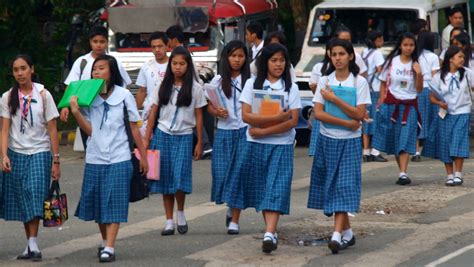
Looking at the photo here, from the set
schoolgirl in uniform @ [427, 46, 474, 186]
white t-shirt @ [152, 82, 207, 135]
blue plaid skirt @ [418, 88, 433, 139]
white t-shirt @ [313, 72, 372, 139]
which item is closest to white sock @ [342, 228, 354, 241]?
white t-shirt @ [313, 72, 372, 139]

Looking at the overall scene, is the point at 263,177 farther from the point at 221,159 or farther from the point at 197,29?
the point at 197,29

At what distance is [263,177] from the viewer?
10047mm

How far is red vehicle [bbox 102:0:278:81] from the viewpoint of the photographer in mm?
18500

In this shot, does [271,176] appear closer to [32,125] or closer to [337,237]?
[337,237]

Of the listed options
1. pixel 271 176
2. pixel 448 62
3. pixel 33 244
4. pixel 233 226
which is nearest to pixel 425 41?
pixel 448 62

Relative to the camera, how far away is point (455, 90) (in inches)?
542

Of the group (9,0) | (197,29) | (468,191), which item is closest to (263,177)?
(468,191)

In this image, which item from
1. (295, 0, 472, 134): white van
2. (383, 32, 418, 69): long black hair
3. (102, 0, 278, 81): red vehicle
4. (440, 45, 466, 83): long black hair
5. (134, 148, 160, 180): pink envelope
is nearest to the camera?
(134, 148, 160, 180): pink envelope

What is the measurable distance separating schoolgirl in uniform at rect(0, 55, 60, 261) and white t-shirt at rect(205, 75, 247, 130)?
70.3 inches

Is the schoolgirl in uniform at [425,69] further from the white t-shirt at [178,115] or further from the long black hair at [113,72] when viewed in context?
the long black hair at [113,72]

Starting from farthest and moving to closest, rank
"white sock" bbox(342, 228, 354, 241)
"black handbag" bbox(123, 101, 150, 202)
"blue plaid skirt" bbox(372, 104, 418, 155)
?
"blue plaid skirt" bbox(372, 104, 418, 155)
"white sock" bbox(342, 228, 354, 241)
"black handbag" bbox(123, 101, 150, 202)

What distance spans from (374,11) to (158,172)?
9.46 m

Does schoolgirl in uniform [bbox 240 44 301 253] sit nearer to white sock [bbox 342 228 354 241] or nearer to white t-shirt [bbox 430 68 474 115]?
white sock [bbox 342 228 354 241]

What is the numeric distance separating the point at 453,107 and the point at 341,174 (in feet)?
14.8
